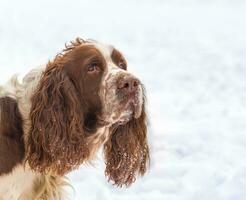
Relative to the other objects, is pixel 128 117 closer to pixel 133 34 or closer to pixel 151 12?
pixel 133 34

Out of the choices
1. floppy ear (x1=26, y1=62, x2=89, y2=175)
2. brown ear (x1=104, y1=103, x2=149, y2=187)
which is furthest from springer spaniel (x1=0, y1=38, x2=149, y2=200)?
brown ear (x1=104, y1=103, x2=149, y2=187)

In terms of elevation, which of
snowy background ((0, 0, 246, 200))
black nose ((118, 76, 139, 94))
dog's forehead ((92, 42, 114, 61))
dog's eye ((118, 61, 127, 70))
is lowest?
snowy background ((0, 0, 246, 200))

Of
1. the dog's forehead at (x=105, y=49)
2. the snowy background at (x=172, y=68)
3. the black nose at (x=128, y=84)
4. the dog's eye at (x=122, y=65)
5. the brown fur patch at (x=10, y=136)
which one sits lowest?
the snowy background at (x=172, y=68)

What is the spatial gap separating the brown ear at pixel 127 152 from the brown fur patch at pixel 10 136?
629 millimetres

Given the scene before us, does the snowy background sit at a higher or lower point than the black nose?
lower

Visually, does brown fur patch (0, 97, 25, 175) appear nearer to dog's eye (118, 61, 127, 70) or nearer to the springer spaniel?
the springer spaniel

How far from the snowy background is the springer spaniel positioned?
1147 mm

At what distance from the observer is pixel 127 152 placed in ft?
15.4

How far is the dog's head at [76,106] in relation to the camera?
4.20 meters

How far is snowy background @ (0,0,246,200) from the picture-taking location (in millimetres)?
6023

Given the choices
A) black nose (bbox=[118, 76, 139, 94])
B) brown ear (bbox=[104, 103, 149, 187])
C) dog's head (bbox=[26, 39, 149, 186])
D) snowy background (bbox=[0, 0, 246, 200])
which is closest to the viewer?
black nose (bbox=[118, 76, 139, 94])

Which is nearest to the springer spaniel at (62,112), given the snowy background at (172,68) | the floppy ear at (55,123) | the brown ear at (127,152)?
the floppy ear at (55,123)

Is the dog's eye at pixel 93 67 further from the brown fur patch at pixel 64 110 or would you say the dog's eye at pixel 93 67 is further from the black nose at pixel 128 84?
the black nose at pixel 128 84

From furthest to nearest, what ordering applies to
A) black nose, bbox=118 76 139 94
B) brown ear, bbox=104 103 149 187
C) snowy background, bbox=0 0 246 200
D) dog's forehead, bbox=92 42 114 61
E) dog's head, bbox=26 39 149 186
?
snowy background, bbox=0 0 246 200, brown ear, bbox=104 103 149 187, dog's forehead, bbox=92 42 114 61, dog's head, bbox=26 39 149 186, black nose, bbox=118 76 139 94
